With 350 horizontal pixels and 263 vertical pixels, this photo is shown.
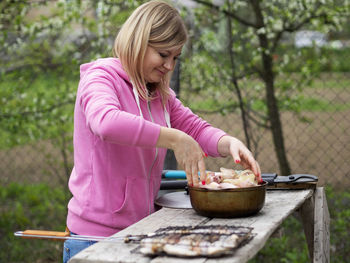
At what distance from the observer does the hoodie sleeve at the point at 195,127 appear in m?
2.34

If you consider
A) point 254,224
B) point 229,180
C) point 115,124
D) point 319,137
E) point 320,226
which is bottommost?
point 319,137

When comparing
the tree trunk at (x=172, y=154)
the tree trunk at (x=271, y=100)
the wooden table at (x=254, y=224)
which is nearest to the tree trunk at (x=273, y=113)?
the tree trunk at (x=271, y=100)

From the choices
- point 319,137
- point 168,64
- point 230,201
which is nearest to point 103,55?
point 168,64

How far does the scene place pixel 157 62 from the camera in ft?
6.60

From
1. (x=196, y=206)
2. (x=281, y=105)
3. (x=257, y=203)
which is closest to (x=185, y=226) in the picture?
(x=196, y=206)

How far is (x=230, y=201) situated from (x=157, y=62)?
2.08ft

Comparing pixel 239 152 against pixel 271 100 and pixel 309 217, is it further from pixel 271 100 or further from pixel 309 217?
pixel 271 100

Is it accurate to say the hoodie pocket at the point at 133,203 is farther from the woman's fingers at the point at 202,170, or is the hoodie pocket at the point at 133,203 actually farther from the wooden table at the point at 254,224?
the woman's fingers at the point at 202,170

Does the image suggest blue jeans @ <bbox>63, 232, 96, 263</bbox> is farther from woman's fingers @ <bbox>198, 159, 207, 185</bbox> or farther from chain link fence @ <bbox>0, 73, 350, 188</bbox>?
chain link fence @ <bbox>0, 73, 350, 188</bbox>

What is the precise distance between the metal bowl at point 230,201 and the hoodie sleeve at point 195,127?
0.54 m

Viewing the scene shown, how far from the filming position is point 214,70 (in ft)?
14.9

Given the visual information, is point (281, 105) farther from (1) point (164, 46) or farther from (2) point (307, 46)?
(1) point (164, 46)

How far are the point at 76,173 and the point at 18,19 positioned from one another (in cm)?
283

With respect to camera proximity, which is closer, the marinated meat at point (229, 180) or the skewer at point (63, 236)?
the skewer at point (63, 236)
